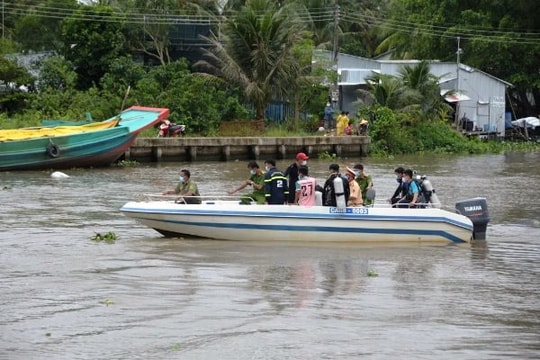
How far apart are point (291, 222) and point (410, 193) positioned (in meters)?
2.33

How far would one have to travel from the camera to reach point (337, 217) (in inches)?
696

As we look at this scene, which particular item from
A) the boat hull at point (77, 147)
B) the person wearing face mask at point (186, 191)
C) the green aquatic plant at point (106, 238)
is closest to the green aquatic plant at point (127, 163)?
the boat hull at point (77, 147)

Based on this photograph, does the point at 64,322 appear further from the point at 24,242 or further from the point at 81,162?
the point at 81,162

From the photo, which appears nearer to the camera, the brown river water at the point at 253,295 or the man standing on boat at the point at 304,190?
the brown river water at the point at 253,295

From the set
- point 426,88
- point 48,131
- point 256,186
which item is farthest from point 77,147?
point 426,88

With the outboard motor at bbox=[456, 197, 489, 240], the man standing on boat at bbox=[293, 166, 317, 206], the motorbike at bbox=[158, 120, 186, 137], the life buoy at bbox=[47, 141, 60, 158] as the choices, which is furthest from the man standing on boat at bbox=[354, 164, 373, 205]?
the motorbike at bbox=[158, 120, 186, 137]

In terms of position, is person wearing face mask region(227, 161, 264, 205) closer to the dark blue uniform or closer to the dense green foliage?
the dark blue uniform

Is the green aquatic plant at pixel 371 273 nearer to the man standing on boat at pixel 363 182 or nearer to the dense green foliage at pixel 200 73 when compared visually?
the man standing on boat at pixel 363 182

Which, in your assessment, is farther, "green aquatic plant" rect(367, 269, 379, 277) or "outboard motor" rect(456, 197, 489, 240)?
"outboard motor" rect(456, 197, 489, 240)

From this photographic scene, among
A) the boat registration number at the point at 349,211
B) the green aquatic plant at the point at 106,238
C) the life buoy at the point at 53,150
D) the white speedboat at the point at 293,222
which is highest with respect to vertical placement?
the life buoy at the point at 53,150

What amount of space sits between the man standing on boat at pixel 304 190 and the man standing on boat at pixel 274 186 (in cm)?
23

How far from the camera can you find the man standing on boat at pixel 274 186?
1752 centimetres

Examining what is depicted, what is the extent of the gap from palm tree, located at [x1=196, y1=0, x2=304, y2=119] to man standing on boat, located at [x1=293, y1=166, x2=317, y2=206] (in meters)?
26.0

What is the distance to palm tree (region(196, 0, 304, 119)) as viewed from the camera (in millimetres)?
43562
